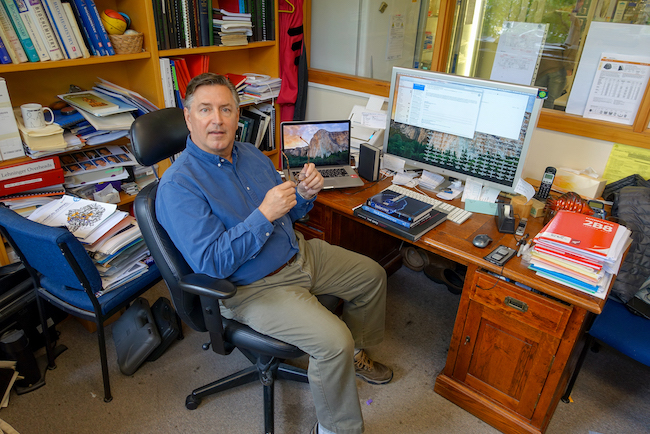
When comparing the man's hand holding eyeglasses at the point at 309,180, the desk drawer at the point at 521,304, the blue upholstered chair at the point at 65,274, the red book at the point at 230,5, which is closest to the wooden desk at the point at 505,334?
the desk drawer at the point at 521,304

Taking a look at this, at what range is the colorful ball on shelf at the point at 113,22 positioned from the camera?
198 cm

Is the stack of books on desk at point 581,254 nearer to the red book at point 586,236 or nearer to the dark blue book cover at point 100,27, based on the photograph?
the red book at point 586,236

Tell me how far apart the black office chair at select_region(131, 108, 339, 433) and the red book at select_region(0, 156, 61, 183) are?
→ 710 mm

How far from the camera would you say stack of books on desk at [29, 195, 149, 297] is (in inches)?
67.5

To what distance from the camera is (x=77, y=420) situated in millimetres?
1727

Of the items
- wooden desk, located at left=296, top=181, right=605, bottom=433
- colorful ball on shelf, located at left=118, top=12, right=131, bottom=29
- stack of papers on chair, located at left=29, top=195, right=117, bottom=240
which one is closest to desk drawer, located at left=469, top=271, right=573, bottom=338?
wooden desk, located at left=296, top=181, right=605, bottom=433

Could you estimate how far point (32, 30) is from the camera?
1800 millimetres

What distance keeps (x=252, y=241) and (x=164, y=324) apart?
94 cm

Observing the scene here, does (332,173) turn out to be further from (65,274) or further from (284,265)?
(65,274)

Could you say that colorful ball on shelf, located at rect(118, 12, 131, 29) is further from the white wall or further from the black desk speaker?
the white wall

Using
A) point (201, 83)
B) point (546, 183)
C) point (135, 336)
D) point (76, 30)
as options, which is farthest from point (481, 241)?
point (76, 30)

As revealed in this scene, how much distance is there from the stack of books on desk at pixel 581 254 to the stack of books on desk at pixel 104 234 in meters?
1.52

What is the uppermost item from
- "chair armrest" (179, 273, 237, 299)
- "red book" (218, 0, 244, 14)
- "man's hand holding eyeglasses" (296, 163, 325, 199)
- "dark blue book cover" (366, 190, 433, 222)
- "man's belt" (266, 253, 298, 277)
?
"red book" (218, 0, 244, 14)

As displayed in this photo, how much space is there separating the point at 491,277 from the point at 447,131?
28.0 inches
